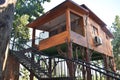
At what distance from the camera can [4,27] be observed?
3.15m

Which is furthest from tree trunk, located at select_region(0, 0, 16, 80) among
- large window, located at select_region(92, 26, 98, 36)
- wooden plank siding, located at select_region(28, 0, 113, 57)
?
large window, located at select_region(92, 26, 98, 36)

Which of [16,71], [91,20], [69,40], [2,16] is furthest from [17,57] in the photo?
[2,16]

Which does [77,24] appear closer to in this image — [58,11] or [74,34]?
[58,11]

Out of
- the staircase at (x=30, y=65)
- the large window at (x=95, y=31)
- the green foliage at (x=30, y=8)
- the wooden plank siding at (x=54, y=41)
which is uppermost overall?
the green foliage at (x=30, y=8)

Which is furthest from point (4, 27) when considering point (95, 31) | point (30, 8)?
point (30, 8)

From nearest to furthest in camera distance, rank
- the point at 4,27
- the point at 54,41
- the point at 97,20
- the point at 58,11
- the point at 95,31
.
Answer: the point at 4,27
the point at 54,41
the point at 58,11
the point at 95,31
the point at 97,20

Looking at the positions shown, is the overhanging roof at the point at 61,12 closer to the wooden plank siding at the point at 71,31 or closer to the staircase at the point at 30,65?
the wooden plank siding at the point at 71,31

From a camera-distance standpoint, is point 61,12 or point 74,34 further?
point 61,12

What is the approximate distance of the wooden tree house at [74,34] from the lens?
12210mm

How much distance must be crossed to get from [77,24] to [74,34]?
2.65m

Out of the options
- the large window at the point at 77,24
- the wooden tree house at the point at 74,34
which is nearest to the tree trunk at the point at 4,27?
the wooden tree house at the point at 74,34

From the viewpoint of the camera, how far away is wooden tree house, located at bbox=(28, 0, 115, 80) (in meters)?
12.2

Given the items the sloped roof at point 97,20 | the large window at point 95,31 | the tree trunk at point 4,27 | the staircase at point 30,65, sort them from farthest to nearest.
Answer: the large window at point 95,31 → the sloped roof at point 97,20 → the staircase at point 30,65 → the tree trunk at point 4,27

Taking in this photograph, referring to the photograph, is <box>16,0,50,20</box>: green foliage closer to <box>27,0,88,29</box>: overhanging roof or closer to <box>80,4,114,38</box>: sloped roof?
<box>27,0,88,29</box>: overhanging roof
